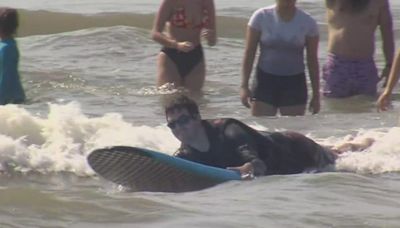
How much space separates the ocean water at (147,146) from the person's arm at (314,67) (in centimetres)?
16

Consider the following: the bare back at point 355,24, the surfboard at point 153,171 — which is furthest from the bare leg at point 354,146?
the bare back at point 355,24

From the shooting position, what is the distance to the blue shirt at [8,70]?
10617 mm

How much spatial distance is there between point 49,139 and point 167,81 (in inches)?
93.4

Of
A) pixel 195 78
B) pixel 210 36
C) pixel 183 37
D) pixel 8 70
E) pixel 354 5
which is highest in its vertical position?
pixel 354 5

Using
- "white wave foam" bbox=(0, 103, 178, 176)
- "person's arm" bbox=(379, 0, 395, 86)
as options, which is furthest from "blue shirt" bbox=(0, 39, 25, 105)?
"person's arm" bbox=(379, 0, 395, 86)

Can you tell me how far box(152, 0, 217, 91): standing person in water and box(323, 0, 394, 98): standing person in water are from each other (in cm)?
101

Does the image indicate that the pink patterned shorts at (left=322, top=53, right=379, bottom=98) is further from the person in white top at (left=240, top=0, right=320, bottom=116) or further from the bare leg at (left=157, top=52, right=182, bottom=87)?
the bare leg at (left=157, top=52, right=182, bottom=87)

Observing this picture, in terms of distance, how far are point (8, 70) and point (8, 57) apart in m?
0.11

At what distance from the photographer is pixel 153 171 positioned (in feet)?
24.7

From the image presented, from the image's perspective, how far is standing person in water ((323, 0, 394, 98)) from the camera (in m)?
10.4

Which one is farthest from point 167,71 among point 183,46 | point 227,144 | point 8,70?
point 227,144

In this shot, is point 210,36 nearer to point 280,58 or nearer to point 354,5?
point 280,58

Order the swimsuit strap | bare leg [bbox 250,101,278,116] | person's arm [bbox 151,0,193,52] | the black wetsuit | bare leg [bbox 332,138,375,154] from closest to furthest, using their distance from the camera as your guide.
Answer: the black wetsuit → bare leg [bbox 332,138,375,154] → bare leg [bbox 250,101,278,116] → person's arm [bbox 151,0,193,52] → the swimsuit strap

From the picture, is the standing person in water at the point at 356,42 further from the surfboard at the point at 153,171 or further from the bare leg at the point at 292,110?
the surfboard at the point at 153,171
